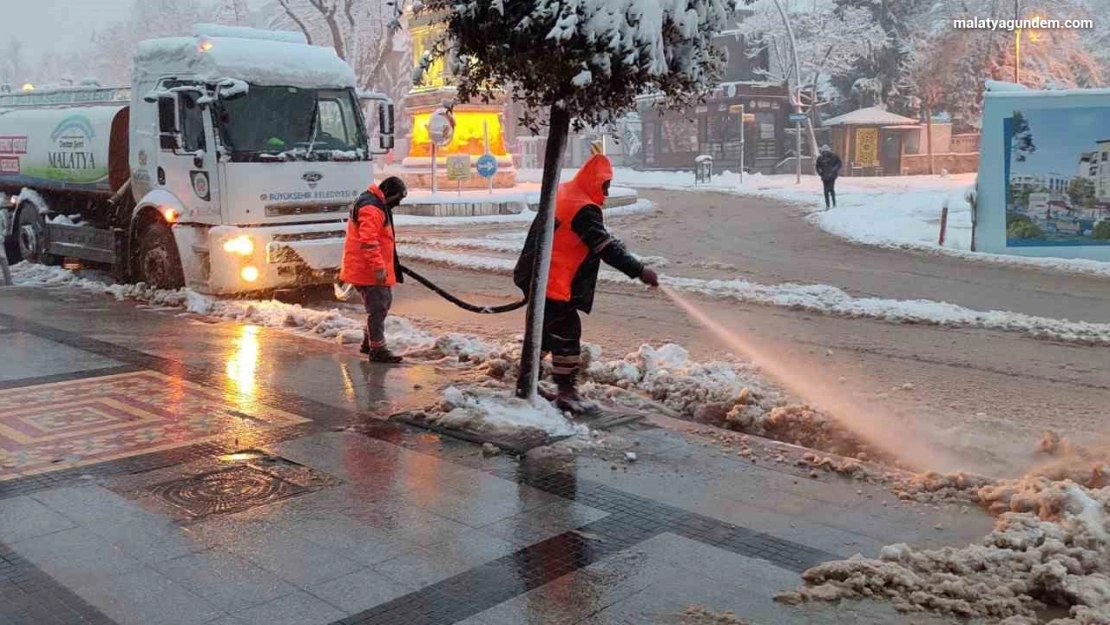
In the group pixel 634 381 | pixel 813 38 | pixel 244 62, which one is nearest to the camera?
pixel 634 381

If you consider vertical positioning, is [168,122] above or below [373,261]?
above

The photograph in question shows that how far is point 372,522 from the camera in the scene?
5039 mm

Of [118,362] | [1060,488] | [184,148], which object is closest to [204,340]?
[118,362]

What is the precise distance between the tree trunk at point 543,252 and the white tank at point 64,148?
31.0ft

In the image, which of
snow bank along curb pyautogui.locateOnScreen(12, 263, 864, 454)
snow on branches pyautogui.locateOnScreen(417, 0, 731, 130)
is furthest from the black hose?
snow on branches pyautogui.locateOnScreen(417, 0, 731, 130)

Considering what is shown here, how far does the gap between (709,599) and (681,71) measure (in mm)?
3401

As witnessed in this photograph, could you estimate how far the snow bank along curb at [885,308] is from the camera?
35.7ft

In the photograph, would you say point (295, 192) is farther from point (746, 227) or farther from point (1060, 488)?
point (746, 227)

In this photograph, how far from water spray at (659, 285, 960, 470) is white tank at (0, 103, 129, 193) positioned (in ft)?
30.1

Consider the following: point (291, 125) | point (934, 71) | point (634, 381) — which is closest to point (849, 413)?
point (634, 381)

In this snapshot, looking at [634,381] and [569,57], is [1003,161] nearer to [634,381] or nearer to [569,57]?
[634,381]

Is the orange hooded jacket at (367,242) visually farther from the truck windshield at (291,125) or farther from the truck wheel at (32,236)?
the truck wheel at (32,236)

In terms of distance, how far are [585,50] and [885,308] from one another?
24.7 ft

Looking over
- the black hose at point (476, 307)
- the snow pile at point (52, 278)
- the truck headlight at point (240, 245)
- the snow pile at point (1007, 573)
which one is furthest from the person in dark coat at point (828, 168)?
the snow pile at point (1007, 573)
